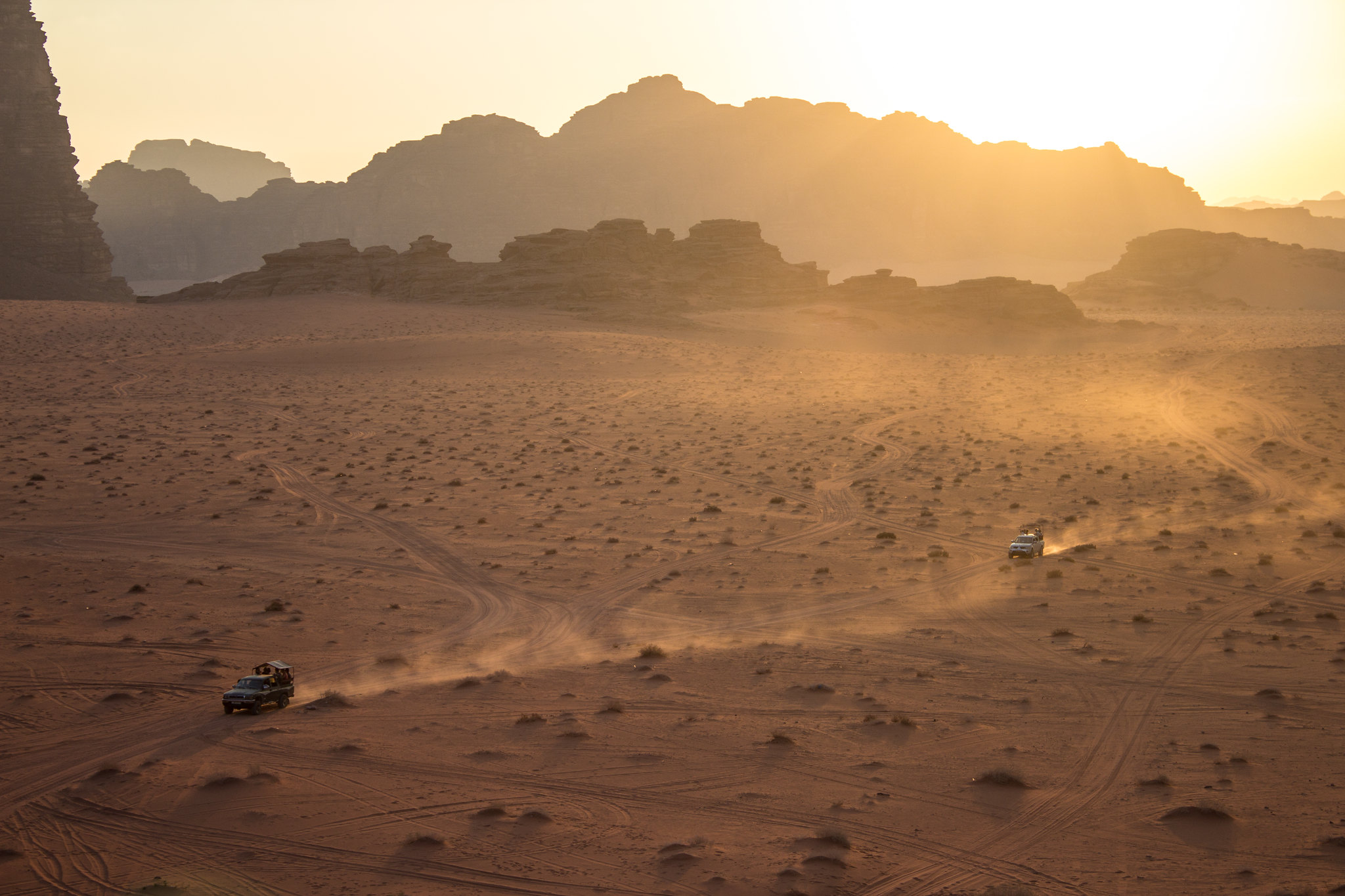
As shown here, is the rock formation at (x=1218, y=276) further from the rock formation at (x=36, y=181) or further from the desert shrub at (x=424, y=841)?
the desert shrub at (x=424, y=841)

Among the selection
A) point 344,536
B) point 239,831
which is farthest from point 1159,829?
point 344,536

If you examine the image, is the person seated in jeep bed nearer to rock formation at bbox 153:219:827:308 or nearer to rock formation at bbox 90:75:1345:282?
rock formation at bbox 153:219:827:308

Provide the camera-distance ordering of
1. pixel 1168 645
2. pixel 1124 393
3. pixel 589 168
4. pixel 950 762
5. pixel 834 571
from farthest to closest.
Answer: pixel 589 168, pixel 1124 393, pixel 834 571, pixel 1168 645, pixel 950 762

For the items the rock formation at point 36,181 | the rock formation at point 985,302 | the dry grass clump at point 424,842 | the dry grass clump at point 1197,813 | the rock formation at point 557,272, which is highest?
the rock formation at point 36,181

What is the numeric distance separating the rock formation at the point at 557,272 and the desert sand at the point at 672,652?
38.2 metres

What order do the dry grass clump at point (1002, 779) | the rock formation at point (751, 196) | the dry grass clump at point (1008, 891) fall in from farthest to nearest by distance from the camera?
the rock formation at point (751, 196) → the dry grass clump at point (1002, 779) → the dry grass clump at point (1008, 891)

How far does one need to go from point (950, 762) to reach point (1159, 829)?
84.9 inches

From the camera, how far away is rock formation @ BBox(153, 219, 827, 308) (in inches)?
2827

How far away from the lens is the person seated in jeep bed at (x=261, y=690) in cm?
1176

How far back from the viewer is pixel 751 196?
151 metres

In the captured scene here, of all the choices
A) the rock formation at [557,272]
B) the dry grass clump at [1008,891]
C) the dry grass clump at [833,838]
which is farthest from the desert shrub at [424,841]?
the rock formation at [557,272]

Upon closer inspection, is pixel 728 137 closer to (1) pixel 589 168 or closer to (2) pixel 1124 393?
(1) pixel 589 168

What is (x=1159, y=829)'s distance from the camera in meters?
9.36

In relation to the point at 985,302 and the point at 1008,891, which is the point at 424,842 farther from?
the point at 985,302
